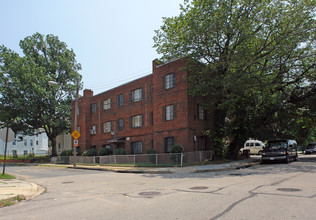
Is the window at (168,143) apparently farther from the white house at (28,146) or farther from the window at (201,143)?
the white house at (28,146)

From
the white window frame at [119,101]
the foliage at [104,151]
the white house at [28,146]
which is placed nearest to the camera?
the foliage at [104,151]

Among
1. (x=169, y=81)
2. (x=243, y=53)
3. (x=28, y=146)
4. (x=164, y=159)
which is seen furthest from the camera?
(x=28, y=146)

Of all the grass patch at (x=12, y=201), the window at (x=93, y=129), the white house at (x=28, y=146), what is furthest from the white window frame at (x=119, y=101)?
the white house at (x=28, y=146)

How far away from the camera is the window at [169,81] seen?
25.5 metres

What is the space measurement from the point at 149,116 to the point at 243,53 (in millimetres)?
11926

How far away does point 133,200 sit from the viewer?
808 centimetres

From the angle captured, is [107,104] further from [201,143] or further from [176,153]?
[176,153]

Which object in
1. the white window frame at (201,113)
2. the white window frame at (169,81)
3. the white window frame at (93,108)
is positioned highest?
the white window frame at (169,81)

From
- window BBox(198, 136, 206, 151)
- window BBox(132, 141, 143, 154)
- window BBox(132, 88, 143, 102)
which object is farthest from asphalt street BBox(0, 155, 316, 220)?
window BBox(132, 88, 143, 102)

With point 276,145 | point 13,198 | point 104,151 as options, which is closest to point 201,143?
point 276,145

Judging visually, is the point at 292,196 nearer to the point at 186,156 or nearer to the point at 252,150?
the point at 186,156

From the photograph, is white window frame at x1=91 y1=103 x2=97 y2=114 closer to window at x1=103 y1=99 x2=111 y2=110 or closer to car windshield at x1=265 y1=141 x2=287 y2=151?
window at x1=103 y1=99 x2=111 y2=110

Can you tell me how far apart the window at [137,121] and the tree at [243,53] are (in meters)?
8.00

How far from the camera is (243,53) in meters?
20.2
